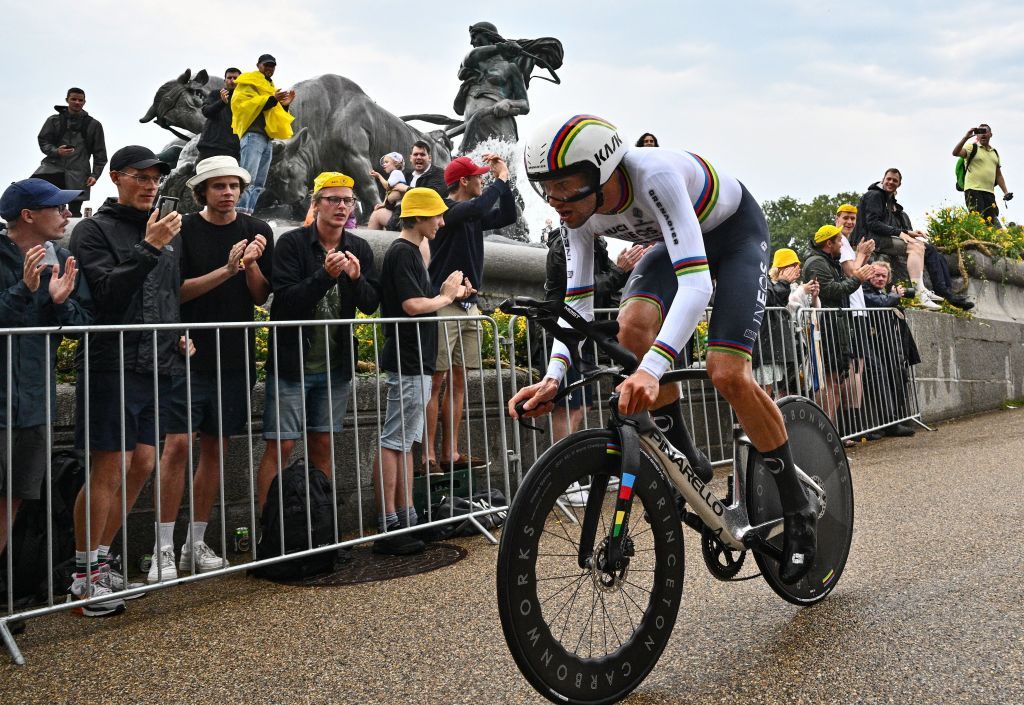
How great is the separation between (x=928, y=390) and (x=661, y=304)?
9563 millimetres

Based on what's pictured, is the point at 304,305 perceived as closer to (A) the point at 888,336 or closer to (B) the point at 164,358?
(B) the point at 164,358

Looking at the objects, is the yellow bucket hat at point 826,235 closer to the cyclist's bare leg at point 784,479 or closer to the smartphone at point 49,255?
the cyclist's bare leg at point 784,479

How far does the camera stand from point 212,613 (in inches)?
195

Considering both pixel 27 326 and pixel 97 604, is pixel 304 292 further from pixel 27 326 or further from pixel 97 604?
pixel 97 604

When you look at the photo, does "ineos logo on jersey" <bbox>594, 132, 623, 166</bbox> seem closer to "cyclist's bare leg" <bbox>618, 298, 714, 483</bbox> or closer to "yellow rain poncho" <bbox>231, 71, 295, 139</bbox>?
"cyclist's bare leg" <bbox>618, 298, 714, 483</bbox>

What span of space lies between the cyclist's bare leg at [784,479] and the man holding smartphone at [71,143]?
1091 centimetres

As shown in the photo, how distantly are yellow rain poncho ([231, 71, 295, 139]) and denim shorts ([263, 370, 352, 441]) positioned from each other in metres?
4.71

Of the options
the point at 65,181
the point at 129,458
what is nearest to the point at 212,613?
the point at 129,458

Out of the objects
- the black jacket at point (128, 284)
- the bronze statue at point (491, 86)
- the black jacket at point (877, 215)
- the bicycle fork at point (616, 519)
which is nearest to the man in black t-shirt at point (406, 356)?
the black jacket at point (128, 284)

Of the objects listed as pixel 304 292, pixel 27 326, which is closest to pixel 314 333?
pixel 304 292

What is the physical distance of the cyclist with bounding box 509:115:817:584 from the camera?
11.1ft

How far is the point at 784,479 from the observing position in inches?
160

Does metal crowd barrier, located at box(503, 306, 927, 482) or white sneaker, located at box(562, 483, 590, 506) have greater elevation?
metal crowd barrier, located at box(503, 306, 927, 482)

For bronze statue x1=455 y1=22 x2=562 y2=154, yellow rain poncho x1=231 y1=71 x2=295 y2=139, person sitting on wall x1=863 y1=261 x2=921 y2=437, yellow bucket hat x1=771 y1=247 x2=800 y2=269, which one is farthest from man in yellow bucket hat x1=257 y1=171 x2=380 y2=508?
bronze statue x1=455 y1=22 x2=562 y2=154
